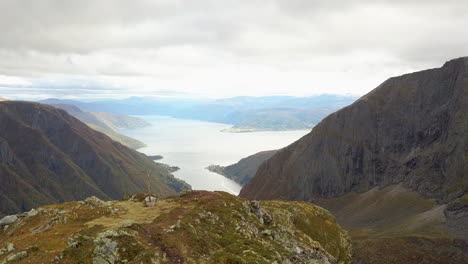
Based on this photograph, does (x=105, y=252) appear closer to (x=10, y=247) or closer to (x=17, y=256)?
(x=17, y=256)

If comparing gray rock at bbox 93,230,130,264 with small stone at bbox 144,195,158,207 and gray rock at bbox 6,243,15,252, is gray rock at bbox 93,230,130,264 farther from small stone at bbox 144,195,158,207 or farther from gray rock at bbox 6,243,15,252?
small stone at bbox 144,195,158,207

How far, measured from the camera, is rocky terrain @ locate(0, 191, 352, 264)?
41.1m

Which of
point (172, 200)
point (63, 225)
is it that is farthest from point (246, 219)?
point (63, 225)

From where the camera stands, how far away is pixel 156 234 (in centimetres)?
4659

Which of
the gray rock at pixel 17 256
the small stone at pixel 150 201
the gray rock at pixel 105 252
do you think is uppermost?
the gray rock at pixel 105 252

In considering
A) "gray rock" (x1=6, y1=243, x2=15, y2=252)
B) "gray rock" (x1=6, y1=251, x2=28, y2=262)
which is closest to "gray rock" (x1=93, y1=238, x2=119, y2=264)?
"gray rock" (x1=6, y1=251, x2=28, y2=262)

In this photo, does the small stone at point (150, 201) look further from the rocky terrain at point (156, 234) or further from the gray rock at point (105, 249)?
the gray rock at point (105, 249)

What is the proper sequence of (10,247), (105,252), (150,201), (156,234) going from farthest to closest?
(150,201), (156,234), (10,247), (105,252)

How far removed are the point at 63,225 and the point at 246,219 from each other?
2864 centimetres

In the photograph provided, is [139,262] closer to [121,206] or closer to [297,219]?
[121,206]

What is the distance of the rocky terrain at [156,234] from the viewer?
4106 cm

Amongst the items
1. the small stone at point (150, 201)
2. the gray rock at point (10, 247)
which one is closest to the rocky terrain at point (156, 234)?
the gray rock at point (10, 247)

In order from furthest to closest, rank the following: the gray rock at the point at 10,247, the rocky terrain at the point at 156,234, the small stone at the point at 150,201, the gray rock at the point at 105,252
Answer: the small stone at the point at 150,201 → the gray rock at the point at 10,247 → the rocky terrain at the point at 156,234 → the gray rock at the point at 105,252

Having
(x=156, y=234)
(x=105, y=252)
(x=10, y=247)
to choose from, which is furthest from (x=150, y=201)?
(x=105, y=252)
